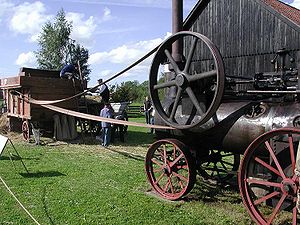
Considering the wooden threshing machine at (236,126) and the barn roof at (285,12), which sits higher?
the barn roof at (285,12)

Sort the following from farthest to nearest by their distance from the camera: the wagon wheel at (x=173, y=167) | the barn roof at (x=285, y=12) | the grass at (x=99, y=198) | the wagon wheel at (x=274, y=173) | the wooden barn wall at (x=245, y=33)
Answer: the barn roof at (x=285, y=12) → the wooden barn wall at (x=245, y=33) → the wagon wheel at (x=173, y=167) → the grass at (x=99, y=198) → the wagon wheel at (x=274, y=173)

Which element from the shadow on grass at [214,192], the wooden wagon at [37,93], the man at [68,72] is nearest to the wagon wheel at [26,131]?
the wooden wagon at [37,93]

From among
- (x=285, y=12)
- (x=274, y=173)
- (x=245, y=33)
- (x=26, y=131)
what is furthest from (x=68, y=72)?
(x=285, y=12)

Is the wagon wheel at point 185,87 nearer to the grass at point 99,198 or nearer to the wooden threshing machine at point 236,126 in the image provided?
the wooden threshing machine at point 236,126

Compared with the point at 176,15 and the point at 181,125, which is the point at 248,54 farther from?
the point at 181,125

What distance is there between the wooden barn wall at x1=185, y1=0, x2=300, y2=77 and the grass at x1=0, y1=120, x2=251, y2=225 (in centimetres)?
952

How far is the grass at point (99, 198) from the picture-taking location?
4875 millimetres

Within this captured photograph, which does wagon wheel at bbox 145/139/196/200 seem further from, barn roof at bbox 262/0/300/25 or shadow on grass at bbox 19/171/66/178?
barn roof at bbox 262/0/300/25

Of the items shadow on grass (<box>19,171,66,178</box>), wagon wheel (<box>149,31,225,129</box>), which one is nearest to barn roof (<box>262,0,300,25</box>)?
wagon wheel (<box>149,31,225,129</box>)

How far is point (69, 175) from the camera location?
7309 millimetres

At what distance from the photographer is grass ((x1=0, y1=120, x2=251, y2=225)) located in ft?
16.0

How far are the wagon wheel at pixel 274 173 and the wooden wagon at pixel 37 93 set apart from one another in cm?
818

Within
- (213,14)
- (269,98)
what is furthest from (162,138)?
(213,14)

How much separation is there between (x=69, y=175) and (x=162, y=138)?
2.22 meters
